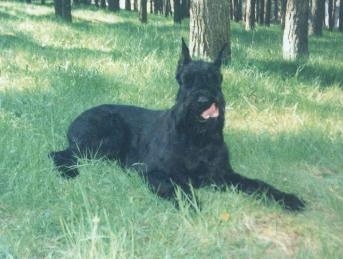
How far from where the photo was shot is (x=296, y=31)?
1242cm

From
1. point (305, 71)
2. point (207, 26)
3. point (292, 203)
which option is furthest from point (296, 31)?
point (292, 203)

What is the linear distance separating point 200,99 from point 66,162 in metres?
1.71

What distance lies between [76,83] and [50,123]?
1.69 metres

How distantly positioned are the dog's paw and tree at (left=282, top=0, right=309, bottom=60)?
733 centimetres

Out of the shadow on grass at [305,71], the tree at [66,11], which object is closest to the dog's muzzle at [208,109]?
the shadow on grass at [305,71]

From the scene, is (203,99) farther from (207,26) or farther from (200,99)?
(207,26)

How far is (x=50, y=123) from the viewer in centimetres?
677

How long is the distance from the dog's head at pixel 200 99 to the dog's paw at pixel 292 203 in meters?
0.85

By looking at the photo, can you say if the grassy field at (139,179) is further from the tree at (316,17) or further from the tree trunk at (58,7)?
the tree at (316,17)

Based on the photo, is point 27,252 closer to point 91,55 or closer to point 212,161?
point 212,161

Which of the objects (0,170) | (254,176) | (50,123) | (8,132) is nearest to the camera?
(0,170)

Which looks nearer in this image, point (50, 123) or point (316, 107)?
point (50, 123)

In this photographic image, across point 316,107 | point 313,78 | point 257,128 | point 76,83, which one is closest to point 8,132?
point 76,83

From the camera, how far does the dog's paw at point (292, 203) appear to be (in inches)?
200
